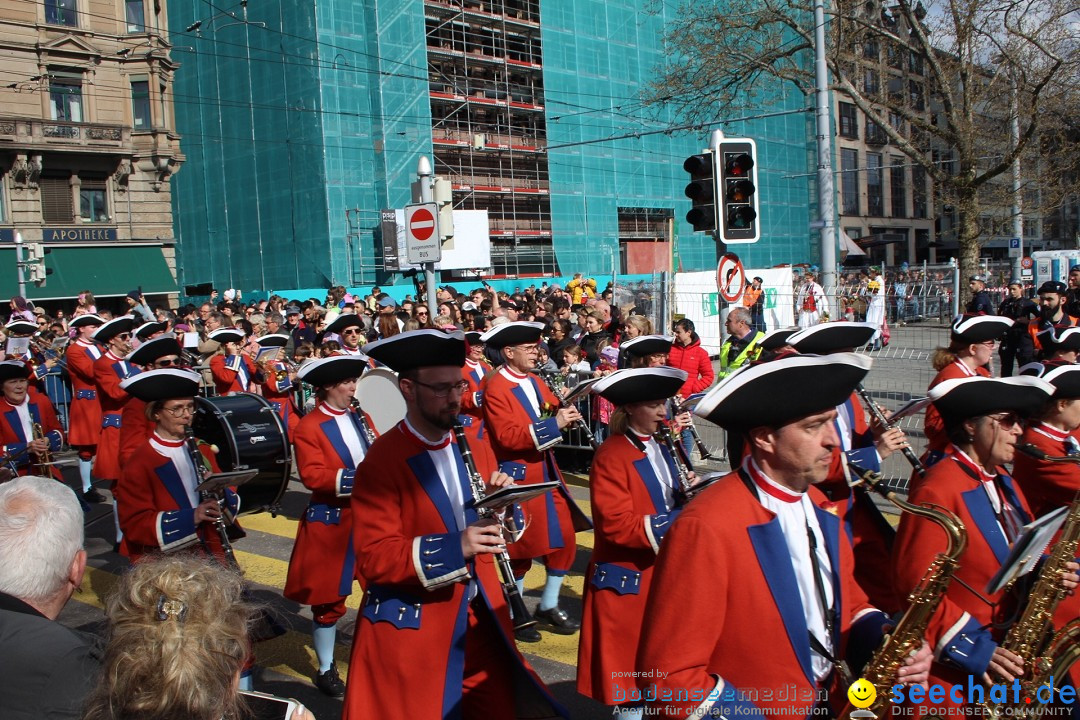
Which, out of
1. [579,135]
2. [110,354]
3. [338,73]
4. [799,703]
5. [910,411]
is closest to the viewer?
[799,703]

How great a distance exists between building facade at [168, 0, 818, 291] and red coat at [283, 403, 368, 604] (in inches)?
1186

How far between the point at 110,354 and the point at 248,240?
1224 inches

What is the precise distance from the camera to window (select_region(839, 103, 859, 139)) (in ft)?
190

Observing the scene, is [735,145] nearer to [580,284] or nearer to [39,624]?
[39,624]

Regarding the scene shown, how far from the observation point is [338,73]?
116 feet

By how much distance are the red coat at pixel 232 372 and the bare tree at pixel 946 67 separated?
13.2m

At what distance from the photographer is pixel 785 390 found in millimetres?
2613

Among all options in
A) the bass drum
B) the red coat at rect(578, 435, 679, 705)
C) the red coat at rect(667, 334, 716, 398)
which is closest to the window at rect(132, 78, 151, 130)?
the red coat at rect(667, 334, 716, 398)

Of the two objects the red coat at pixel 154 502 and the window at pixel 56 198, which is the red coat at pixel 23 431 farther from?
the window at pixel 56 198

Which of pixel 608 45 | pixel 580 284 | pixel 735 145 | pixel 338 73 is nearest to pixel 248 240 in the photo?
pixel 338 73

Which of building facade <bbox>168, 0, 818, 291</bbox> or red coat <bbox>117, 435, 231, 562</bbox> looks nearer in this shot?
red coat <bbox>117, 435, 231, 562</bbox>

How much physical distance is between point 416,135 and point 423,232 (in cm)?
2789

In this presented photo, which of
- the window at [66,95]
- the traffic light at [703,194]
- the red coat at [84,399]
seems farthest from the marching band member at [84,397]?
the window at [66,95]

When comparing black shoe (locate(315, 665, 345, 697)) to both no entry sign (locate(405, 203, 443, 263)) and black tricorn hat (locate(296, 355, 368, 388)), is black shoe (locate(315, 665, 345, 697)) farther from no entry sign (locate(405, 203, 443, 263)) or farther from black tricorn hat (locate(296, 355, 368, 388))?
no entry sign (locate(405, 203, 443, 263))
